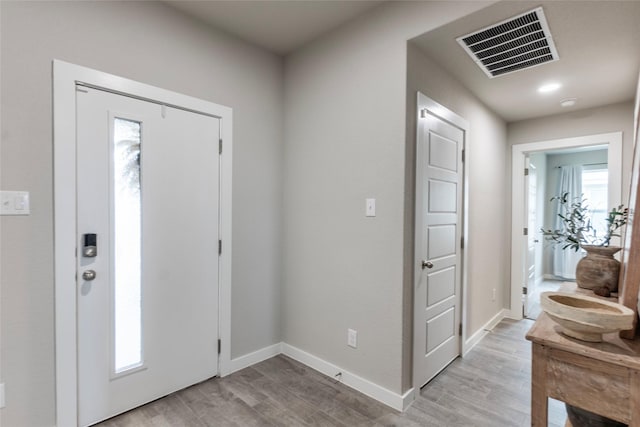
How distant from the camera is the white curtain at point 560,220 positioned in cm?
548

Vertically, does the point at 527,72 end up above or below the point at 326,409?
above

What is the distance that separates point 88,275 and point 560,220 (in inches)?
280

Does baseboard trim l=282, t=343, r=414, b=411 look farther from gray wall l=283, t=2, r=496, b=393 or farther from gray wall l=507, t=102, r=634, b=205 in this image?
gray wall l=507, t=102, r=634, b=205

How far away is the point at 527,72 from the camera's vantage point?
2441 mm

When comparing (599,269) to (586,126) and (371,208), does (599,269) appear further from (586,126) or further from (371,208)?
(586,126)

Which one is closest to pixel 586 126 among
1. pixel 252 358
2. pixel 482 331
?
pixel 482 331

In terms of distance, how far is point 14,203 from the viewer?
1575mm

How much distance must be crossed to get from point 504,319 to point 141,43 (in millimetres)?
4508

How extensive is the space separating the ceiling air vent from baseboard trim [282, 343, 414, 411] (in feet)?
7.70

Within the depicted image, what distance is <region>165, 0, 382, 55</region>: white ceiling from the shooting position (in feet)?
6.73

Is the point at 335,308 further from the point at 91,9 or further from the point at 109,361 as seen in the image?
the point at 91,9

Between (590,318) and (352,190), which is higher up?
(352,190)

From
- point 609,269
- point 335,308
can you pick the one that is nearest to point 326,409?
point 335,308

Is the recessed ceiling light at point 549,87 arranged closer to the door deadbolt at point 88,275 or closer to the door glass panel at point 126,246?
the door glass panel at point 126,246
